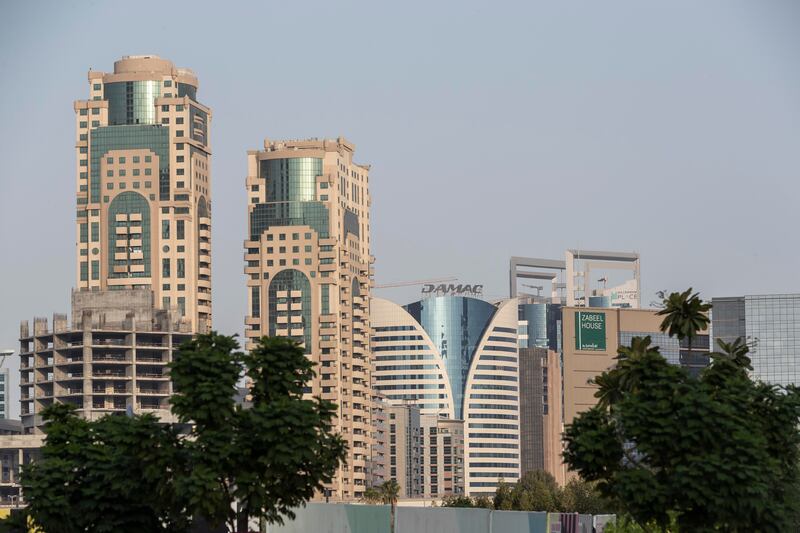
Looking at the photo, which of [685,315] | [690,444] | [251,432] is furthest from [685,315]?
[251,432]

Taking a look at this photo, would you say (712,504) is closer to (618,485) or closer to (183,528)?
(618,485)

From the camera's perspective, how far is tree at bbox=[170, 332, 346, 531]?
181 ft

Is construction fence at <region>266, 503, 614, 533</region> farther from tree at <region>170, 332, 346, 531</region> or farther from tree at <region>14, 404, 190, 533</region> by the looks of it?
tree at <region>14, 404, 190, 533</region>

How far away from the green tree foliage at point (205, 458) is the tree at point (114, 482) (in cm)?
5

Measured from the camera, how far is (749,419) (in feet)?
188

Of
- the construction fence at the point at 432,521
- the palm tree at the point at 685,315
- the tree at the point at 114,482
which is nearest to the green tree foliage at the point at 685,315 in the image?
the palm tree at the point at 685,315

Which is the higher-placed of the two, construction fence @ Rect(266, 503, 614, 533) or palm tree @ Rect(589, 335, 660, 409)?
palm tree @ Rect(589, 335, 660, 409)

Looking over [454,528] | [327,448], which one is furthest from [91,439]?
[454,528]

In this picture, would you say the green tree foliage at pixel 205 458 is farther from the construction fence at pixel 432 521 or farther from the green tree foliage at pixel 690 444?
the green tree foliage at pixel 690 444

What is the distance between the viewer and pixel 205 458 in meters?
55.6

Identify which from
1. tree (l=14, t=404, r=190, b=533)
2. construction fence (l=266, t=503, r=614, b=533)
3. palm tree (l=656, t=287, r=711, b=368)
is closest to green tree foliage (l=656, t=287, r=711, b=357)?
palm tree (l=656, t=287, r=711, b=368)

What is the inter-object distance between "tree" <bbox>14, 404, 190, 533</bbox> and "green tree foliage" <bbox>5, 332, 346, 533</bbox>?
0.05m

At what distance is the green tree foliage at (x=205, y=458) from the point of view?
55.5 meters

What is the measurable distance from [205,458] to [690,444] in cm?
1725
